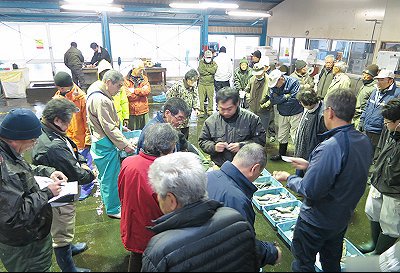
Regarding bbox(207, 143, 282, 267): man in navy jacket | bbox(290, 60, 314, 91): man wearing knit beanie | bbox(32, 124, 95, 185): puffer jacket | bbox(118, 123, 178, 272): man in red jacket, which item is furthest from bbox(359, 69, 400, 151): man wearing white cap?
bbox(32, 124, 95, 185): puffer jacket

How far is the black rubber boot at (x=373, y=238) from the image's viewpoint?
11.0ft

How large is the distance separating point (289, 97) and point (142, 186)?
435 cm

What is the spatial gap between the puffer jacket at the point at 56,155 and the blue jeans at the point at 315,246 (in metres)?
2.21

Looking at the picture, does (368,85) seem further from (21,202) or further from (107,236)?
(21,202)

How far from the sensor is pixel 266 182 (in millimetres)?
4898

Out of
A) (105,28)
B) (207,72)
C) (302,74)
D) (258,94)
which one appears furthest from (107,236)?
(105,28)

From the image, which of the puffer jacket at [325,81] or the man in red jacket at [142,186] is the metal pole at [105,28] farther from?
the man in red jacket at [142,186]

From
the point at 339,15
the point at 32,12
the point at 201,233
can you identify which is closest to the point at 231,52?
the point at 339,15

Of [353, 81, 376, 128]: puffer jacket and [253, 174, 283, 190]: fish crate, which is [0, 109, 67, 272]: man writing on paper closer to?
[253, 174, 283, 190]: fish crate

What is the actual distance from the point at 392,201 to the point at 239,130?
1.85m

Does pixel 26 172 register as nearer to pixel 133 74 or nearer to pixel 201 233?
pixel 201 233

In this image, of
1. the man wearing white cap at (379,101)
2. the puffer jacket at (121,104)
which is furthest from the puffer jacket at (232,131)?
the man wearing white cap at (379,101)

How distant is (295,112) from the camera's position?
18.8ft

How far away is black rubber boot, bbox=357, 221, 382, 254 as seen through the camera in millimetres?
3367
